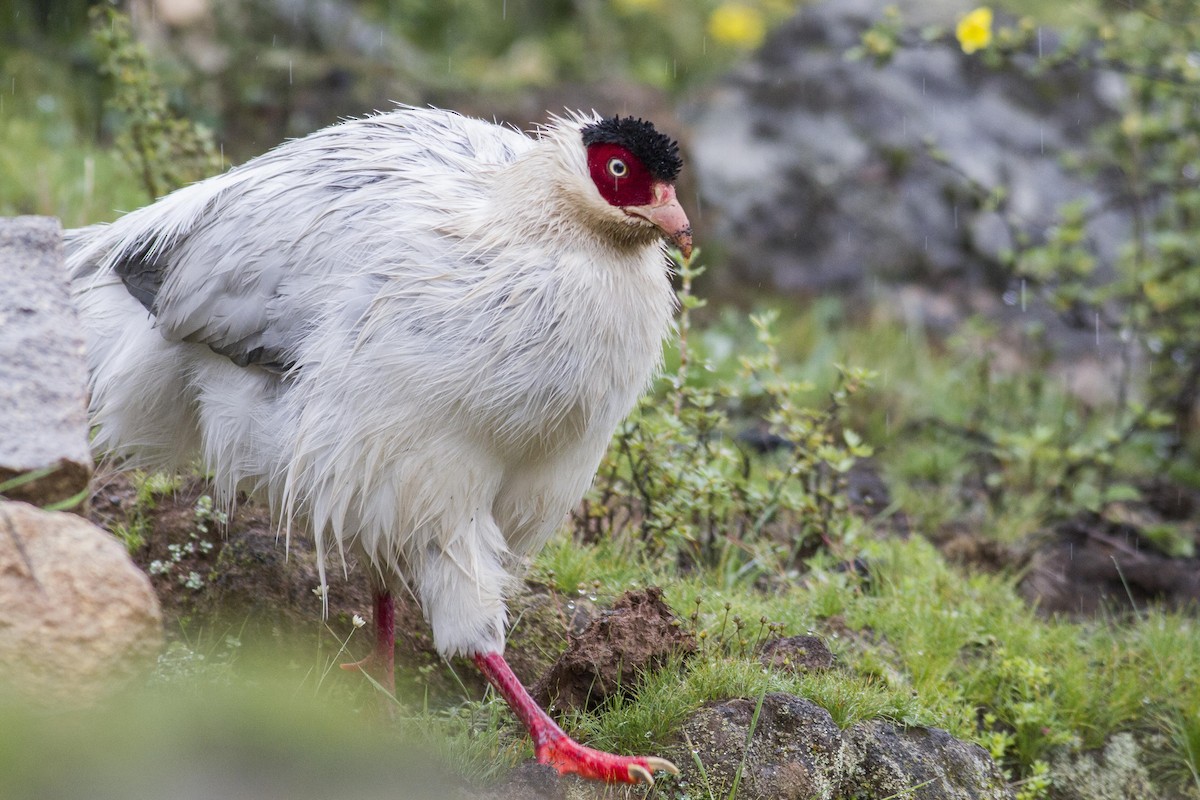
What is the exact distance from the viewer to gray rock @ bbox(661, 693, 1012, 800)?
3.77 meters

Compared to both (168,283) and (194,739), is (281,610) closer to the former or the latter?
(168,283)

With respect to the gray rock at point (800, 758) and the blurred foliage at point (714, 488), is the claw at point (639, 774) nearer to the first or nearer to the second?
the gray rock at point (800, 758)

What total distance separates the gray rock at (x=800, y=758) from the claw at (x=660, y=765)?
3.3 inches

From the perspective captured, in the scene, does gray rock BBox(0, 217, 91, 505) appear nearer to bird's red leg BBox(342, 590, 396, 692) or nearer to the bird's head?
bird's red leg BBox(342, 590, 396, 692)

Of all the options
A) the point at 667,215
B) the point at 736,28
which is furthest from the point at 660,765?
the point at 736,28

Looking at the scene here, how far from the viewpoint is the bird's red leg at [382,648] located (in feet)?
14.6

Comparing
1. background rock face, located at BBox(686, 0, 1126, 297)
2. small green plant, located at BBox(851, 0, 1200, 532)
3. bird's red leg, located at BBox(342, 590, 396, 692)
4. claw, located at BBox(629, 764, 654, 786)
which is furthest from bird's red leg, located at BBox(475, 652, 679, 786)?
background rock face, located at BBox(686, 0, 1126, 297)

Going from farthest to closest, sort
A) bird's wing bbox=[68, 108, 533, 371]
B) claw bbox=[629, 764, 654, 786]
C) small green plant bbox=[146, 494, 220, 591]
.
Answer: small green plant bbox=[146, 494, 220, 591]
bird's wing bbox=[68, 108, 533, 371]
claw bbox=[629, 764, 654, 786]

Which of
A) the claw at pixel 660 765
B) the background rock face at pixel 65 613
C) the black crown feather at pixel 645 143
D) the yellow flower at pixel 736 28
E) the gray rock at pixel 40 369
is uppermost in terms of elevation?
the yellow flower at pixel 736 28

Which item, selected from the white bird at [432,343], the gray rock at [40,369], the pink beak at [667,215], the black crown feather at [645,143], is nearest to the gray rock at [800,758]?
the white bird at [432,343]

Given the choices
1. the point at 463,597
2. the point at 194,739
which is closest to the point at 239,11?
the point at 463,597

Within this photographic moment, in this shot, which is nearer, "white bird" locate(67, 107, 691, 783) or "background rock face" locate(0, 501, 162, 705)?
"background rock face" locate(0, 501, 162, 705)

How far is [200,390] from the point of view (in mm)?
4426

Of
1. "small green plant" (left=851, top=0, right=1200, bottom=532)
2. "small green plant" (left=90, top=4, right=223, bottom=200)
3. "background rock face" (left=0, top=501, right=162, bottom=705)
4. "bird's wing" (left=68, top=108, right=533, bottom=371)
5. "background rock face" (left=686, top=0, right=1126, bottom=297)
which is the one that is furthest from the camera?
"background rock face" (left=686, top=0, right=1126, bottom=297)
